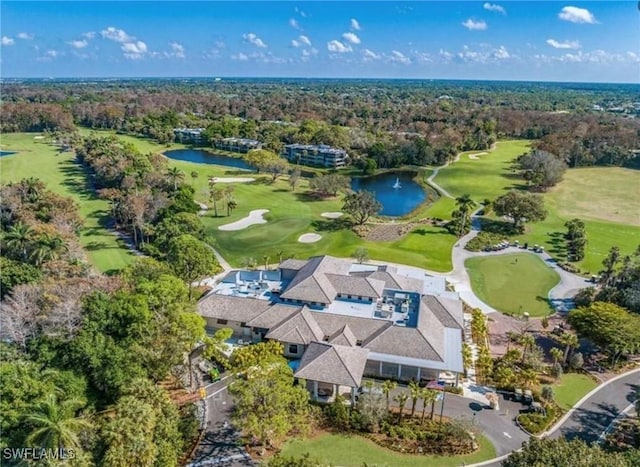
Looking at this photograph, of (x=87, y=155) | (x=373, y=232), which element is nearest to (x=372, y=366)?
(x=373, y=232)

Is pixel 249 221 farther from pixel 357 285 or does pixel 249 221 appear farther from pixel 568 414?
pixel 568 414

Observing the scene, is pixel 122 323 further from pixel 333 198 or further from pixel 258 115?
pixel 258 115

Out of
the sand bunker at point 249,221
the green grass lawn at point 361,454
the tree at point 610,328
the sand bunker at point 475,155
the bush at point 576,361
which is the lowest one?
the green grass lawn at point 361,454

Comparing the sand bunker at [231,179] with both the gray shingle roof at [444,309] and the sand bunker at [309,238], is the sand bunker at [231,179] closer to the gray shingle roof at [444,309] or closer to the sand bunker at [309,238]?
the sand bunker at [309,238]

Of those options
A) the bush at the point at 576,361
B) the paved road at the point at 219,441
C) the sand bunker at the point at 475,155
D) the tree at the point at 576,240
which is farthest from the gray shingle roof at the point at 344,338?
the sand bunker at the point at 475,155

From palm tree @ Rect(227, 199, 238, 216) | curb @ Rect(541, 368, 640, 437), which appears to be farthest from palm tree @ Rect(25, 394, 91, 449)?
palm tree @ Rect(227, 199, 238, 216)

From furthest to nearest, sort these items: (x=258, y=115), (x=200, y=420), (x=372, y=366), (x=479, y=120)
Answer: (x=258, y=115) → (x=479, y=120) → (x=372, y=366) → (x=200, y=420)

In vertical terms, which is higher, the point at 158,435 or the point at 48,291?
the point at 48,291
